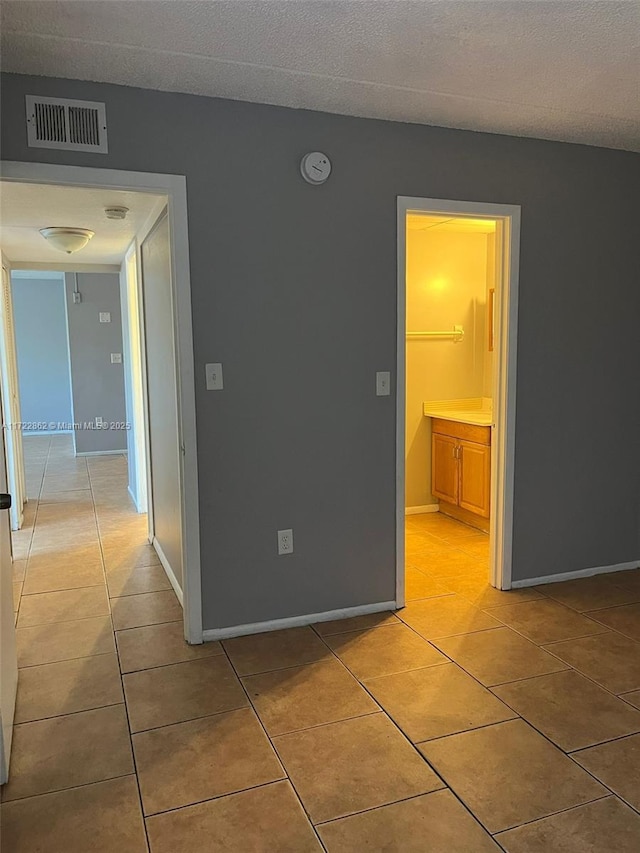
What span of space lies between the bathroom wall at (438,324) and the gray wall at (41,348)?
22.6 ft

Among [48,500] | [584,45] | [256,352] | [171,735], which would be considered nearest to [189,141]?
[256,352]

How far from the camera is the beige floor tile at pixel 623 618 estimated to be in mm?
3092

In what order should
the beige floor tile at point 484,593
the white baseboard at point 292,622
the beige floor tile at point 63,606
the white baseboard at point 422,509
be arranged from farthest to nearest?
the white baseboard at point 422,509 < the beige floor tile at point 484,593 < the beige floor tile at point 63,606 < the white baseboard at point 292,622

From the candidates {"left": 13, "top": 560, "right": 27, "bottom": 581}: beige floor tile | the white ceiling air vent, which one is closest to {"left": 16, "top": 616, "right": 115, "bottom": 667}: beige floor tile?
{"left": 13, "top": 560, "right": 27, "bottom": 581}: beige floor tile

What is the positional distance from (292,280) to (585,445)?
1.94 m

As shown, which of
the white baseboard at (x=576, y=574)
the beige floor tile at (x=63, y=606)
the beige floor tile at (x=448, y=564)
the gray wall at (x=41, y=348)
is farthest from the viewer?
the gray wall at (x=41, y=348)

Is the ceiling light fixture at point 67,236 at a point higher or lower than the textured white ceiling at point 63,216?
lower

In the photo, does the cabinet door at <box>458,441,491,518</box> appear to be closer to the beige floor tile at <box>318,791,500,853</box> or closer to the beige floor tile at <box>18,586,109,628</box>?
the beige floor tile at <box>18,586,109,628</box>

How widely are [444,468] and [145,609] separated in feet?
8.12

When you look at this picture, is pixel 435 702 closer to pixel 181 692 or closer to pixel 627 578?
pixel 181 692

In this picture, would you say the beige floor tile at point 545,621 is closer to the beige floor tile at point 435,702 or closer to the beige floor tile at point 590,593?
the beige floor tile at point 590,593

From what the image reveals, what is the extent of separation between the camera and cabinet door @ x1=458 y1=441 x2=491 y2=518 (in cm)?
445

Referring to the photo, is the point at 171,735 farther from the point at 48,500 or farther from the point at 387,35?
the point at 48,500

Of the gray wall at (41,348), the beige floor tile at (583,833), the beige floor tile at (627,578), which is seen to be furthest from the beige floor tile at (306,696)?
the gray wall at (41,348)
